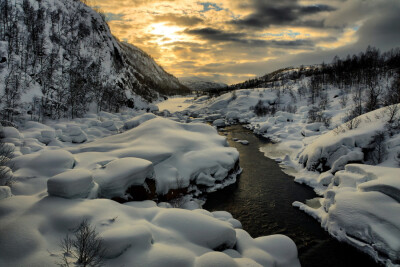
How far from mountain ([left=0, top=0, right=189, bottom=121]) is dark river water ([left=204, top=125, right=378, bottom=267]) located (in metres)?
21.9

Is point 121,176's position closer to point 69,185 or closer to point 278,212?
point 69,185

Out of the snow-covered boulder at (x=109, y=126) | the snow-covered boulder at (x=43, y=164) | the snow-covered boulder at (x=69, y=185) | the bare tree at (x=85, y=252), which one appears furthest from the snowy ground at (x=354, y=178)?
the snow-covered boulder at (x=109, y=126)

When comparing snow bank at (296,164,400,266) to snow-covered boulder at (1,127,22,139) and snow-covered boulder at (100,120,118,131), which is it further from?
snow-covered boulder at (100,120,118,131)

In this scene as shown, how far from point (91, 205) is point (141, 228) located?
2263mm

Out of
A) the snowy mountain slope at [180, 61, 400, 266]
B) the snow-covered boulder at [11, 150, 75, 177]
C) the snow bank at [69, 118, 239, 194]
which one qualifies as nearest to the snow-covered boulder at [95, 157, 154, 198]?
the snow bank at [69, 118, 239, 194]

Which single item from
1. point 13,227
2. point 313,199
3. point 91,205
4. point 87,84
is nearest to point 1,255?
point 13,227

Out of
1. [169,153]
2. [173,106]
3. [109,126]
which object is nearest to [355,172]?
[169,153]

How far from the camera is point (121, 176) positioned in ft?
31.5

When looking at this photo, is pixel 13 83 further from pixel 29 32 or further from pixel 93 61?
pixel 93 61

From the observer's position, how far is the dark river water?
27.2ft

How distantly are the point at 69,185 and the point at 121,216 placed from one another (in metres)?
2.13

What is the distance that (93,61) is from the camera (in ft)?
132

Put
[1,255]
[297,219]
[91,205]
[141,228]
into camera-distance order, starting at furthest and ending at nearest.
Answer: [297,219] < [91,205] < [141,228] < [1,255]

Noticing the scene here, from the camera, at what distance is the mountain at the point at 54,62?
2355 centimetres
